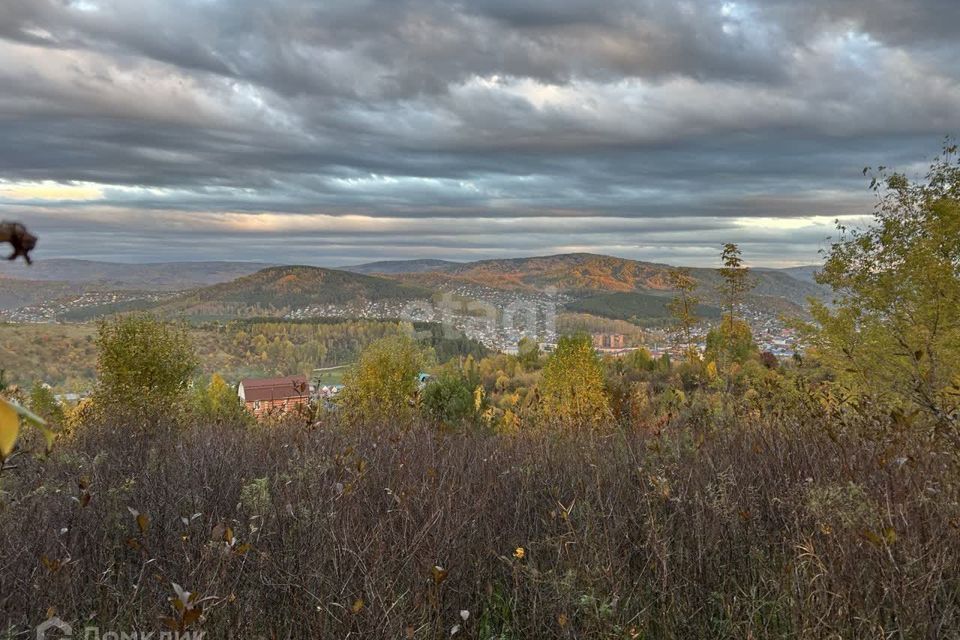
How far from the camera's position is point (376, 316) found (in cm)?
16875

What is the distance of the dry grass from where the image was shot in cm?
261

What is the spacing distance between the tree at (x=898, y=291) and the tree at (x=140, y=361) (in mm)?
17441

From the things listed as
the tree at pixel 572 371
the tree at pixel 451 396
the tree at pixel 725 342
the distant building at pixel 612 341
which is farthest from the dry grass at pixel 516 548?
the distant building at pixel 612 341

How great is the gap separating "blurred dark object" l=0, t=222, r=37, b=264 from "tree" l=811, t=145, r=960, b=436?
13.8m

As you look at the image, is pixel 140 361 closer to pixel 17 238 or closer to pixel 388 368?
pixel 388 368

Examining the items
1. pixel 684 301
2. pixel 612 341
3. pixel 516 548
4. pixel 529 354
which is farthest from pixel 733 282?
pixel 612 341

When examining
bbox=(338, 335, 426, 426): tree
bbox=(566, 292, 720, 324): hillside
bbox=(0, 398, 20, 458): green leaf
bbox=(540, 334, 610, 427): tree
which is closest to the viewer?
bbox=(0, 398, 20, 458): green leaf

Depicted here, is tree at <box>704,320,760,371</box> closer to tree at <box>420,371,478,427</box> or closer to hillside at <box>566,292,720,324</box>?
tree at <box>420,371,478,427</box>

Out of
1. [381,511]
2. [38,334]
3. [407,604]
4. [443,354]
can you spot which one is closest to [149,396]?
[381,511]

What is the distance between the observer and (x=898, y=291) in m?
15.5

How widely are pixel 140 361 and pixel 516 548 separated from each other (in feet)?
57.6

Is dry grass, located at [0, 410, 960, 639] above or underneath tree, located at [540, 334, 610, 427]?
above

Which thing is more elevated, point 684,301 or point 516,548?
point 516,548

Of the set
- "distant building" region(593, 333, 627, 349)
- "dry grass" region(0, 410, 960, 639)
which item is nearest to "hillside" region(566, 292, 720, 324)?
"distant building" region(593, 333, 627, 349)
